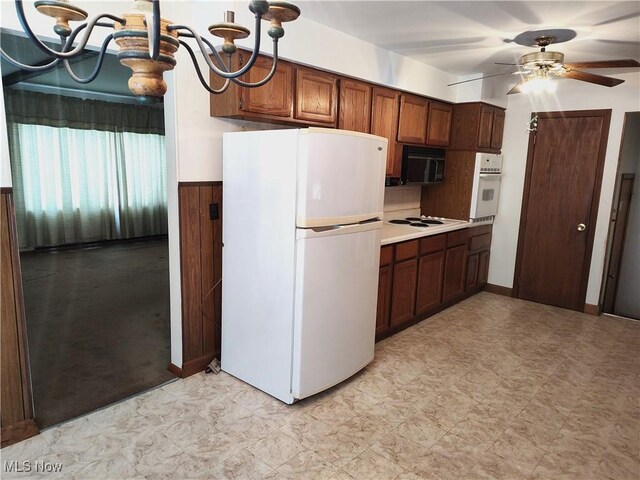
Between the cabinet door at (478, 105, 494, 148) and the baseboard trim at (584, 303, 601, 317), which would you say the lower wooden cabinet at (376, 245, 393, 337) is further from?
the baseboard trim at (584, 303, 601, 317)

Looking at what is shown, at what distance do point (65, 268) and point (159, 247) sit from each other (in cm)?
169

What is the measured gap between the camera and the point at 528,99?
466 cm

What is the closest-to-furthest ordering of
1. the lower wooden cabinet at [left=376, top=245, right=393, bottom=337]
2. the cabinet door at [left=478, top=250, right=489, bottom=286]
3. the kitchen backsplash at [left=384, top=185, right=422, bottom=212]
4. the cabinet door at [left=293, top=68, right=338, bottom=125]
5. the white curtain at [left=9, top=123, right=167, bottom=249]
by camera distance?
the cabinet door at [left=293, top=68, right=338, bottom=125] → the lower wooden cabinet at [left=376, top=245, right=393, bottom=337] → the kitchen backsplash at [left=384, top=185, right=422, bottom=212] → the cabinet door at [left=478, top=250, right=489, bottom=286] → the white curtain at [left=9, top=123, right=167, bottom=249]

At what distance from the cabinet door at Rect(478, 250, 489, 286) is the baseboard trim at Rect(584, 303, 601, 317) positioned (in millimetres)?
1069

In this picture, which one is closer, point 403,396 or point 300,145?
point 300,145

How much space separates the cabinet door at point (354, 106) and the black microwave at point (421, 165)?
67 centimetres

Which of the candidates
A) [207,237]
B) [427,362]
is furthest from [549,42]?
[207,237]

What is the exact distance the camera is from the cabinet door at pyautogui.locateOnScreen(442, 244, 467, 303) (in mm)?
4320

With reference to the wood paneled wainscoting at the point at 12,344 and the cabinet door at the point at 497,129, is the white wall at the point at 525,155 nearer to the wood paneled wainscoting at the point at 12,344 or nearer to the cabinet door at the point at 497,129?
the cabinet door at the point at 497,129

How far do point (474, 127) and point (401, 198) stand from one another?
104 centimetres

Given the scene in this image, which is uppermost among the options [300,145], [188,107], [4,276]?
[188,107]

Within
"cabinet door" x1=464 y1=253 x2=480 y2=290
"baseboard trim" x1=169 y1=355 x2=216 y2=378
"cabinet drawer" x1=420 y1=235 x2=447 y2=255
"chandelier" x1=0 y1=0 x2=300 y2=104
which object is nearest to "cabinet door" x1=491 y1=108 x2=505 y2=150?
"cabinet door" x1=464 y1=253 x2=480 y2=290

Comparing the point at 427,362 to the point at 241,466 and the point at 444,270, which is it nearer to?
the point at 444,270

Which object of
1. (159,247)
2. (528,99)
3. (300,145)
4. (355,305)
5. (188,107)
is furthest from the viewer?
(159,247)
